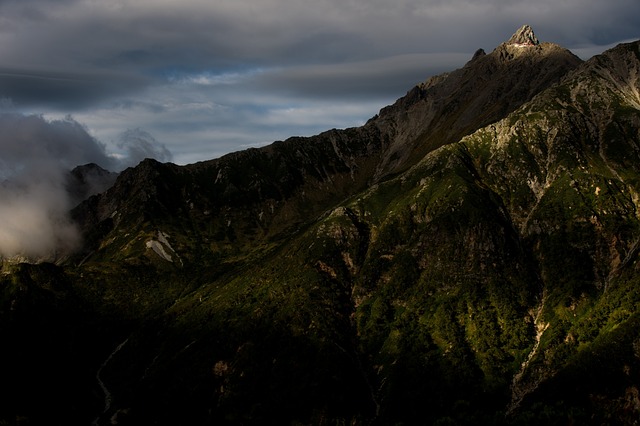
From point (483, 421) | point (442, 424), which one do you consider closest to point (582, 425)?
point (483, 421)

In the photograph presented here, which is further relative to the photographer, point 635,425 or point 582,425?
point 635,425

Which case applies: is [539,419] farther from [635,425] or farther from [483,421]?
[635,425]

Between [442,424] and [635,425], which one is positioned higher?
[442,424]

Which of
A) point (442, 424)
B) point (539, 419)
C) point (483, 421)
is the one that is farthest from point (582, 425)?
point (442, 424)

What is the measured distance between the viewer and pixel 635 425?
13400 cm

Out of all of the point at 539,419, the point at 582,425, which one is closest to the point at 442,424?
the point at 539,419

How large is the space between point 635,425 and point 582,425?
21683 millimetres

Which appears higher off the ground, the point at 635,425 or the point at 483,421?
the point at 483,421

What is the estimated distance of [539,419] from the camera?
128 m

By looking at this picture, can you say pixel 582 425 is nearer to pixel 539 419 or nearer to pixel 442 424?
pixel 539 419

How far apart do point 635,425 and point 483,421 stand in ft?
118

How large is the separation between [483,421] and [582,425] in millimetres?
20298

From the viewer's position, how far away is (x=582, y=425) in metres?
122

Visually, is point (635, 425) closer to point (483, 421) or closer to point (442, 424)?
point (483, 421)
